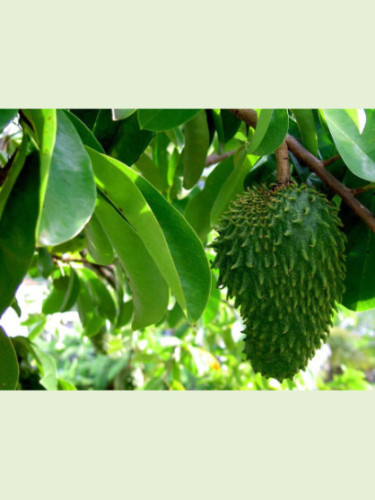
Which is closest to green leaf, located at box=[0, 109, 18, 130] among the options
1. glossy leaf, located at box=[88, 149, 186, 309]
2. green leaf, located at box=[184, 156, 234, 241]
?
glossy leaf, located at box=[88, 149, 186, 309]

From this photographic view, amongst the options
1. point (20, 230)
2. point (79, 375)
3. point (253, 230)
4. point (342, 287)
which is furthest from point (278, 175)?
point (79, 375)

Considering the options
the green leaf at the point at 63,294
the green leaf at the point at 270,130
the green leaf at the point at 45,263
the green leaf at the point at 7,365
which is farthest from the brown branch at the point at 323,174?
the green leaf at the point at 63,294

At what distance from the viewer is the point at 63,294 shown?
8.96 feet

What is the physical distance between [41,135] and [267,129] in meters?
0.50

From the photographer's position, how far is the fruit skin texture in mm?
1342

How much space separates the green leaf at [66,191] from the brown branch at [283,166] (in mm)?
625

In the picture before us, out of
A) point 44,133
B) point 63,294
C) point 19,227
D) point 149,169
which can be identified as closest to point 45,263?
point 149,169

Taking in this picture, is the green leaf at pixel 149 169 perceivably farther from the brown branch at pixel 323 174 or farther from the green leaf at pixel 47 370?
the green leaf at pixel 47 370

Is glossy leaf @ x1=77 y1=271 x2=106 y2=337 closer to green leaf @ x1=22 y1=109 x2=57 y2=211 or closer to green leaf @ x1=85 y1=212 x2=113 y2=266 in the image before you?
green leaf @ x1=85 y1=212 x2=113 y2=266

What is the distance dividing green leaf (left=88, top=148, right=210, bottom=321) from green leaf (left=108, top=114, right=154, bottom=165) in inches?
14.0

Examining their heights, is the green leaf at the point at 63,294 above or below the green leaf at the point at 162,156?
below

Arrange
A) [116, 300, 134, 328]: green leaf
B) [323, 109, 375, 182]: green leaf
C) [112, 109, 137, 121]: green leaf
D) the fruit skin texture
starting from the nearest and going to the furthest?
[112, 109, 137, 121]: green leaf
[323, 109, 375, 182]: green leaf
the fruit skin texture
[116, 300, 134, 328]: green leaf

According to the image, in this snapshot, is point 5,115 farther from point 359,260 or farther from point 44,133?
point 359,260

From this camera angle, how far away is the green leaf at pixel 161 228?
1.04 metres
